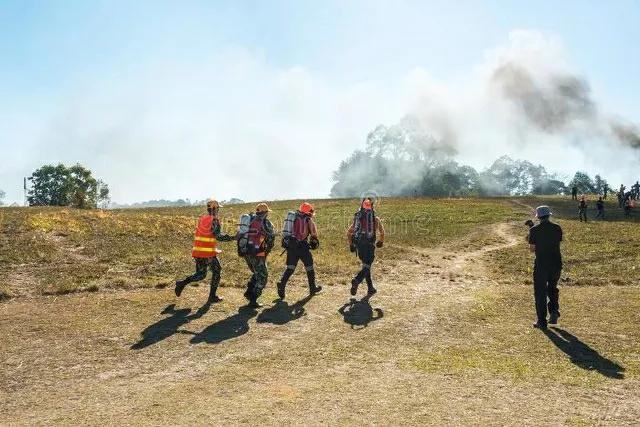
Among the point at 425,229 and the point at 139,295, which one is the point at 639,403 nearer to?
the point at 139,295

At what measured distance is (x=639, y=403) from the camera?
754 cm

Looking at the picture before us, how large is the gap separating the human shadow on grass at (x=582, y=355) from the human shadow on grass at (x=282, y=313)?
5539 mm

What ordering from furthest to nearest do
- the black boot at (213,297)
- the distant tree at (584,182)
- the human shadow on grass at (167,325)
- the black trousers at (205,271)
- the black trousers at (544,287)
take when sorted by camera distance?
the distant tree at (584,182) < the black boot at (213,297) < the black trousers at (205,271) < the black trousers at (544,287) < the human shadow on grass at (167,325)

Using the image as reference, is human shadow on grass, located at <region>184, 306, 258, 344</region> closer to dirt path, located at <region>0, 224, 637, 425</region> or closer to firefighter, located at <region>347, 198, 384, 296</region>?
dirt path, located at <region>0, 224, 637, 425</region>

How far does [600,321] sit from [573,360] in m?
3.59

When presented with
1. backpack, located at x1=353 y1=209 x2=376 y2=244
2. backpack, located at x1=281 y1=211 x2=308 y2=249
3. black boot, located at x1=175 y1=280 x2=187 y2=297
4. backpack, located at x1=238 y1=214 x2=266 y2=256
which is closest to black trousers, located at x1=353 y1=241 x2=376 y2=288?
backpack, located at x1=353 y1=209 x2=376 y2=244

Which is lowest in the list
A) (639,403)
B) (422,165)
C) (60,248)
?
(639,403)

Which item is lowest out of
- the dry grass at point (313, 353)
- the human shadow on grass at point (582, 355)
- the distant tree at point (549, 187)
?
the human shadow on grass at point (582, 355)

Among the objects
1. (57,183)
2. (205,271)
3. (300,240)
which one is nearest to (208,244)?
(205,271)

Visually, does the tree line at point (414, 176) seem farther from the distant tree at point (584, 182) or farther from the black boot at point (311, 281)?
the black boot at point (311, 281)

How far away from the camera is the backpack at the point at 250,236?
13391mm

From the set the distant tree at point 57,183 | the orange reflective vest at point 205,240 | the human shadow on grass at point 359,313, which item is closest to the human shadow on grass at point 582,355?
the human shadow on grass at point 359,313

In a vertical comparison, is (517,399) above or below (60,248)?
below

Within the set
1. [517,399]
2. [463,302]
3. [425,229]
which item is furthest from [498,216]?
[517,399]
